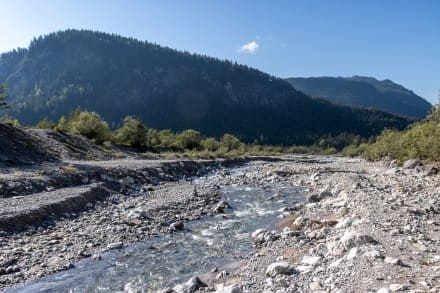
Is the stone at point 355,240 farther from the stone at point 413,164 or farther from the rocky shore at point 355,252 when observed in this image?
the stone at point 413,164

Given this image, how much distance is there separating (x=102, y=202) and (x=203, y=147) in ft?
203

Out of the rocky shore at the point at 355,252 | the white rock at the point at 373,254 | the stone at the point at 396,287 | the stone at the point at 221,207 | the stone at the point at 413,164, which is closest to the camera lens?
the stone at the point at 396,287

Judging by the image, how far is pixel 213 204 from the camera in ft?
73.0

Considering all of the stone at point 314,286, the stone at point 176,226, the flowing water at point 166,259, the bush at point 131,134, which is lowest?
the flowing water at point 166,259

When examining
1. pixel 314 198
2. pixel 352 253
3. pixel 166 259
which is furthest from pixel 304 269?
pixel 314 198

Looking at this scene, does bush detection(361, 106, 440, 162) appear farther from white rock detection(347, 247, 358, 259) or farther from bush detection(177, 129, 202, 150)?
bush detection(177, 129, 202, 150)

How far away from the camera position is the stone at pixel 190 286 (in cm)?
968

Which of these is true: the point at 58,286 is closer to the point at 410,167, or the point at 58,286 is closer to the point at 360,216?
the point at 360,216

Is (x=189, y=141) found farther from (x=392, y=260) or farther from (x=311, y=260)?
(x=392, y=260)

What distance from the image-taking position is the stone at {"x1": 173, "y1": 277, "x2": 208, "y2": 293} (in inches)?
381

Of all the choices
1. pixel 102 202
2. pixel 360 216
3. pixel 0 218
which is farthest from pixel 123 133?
pixel 360 216

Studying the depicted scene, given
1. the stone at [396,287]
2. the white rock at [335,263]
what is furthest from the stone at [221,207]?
the stone at [396,287]

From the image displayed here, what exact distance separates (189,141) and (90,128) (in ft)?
94.7

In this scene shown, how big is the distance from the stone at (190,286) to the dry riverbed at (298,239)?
1.7 inches
